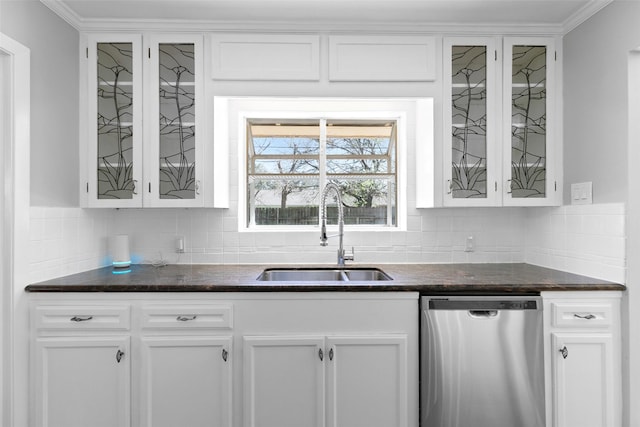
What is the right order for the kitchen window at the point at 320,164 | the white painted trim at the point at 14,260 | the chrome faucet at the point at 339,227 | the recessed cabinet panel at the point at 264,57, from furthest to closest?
the kitchen window at the point at 320,164 → the chrome faucet at the point at 339,227 → the recessed cabinet panel at the point at 264,57 → the white painted trim at the point at 14,260

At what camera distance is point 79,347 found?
6.57 feet

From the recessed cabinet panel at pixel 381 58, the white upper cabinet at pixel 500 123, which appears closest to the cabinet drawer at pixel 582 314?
the white upper cabinet at pixel 500 123

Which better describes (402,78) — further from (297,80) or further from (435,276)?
(435,276)

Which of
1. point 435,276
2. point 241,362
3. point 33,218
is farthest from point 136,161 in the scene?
point 435,276

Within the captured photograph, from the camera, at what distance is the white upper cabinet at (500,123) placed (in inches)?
97.5

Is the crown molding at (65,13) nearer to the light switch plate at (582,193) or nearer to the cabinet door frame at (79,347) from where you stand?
the cabinet door frame at (79,347)

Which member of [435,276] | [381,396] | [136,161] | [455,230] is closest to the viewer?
[381,396]

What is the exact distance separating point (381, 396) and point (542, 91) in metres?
2.10

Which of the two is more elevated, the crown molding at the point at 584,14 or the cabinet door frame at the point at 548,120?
the crown molding at the point at 584,14

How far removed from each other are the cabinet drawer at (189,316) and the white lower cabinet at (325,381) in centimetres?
16

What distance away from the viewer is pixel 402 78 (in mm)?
2438

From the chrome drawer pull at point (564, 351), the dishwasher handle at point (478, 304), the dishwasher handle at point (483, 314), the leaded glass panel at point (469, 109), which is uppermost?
the leaded glass panel at point (469, 109)

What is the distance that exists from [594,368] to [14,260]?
9.93ft

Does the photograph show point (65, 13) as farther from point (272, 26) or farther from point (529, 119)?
point (529, 119)
